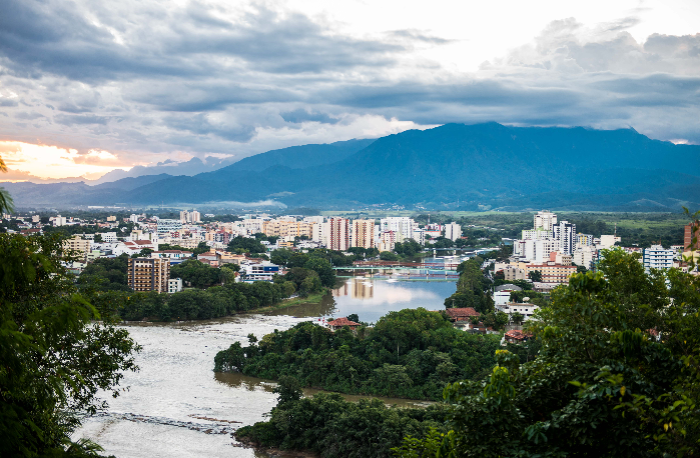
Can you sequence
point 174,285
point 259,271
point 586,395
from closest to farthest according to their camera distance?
1. point 586,395
2. point 174,285
3. point 259,271

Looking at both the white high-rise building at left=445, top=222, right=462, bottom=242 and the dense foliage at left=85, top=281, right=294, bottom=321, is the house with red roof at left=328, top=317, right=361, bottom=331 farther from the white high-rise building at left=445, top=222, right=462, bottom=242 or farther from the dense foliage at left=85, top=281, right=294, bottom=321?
the white high-rise building at left=445, top=222, right=462, bottom=242

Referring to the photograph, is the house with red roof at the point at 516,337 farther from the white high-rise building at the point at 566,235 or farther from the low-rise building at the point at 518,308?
the white high-rise building at the point at 566,235

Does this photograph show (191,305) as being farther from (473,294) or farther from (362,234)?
(362,234)

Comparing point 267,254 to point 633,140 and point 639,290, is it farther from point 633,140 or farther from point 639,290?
point 633,140

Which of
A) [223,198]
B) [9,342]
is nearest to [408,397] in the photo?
[9,342]

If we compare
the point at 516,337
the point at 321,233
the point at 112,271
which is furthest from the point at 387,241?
the point at 516,337

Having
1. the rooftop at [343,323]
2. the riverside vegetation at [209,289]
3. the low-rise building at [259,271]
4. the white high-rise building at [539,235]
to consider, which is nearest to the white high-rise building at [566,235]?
the white high-rise building at [539,235]
